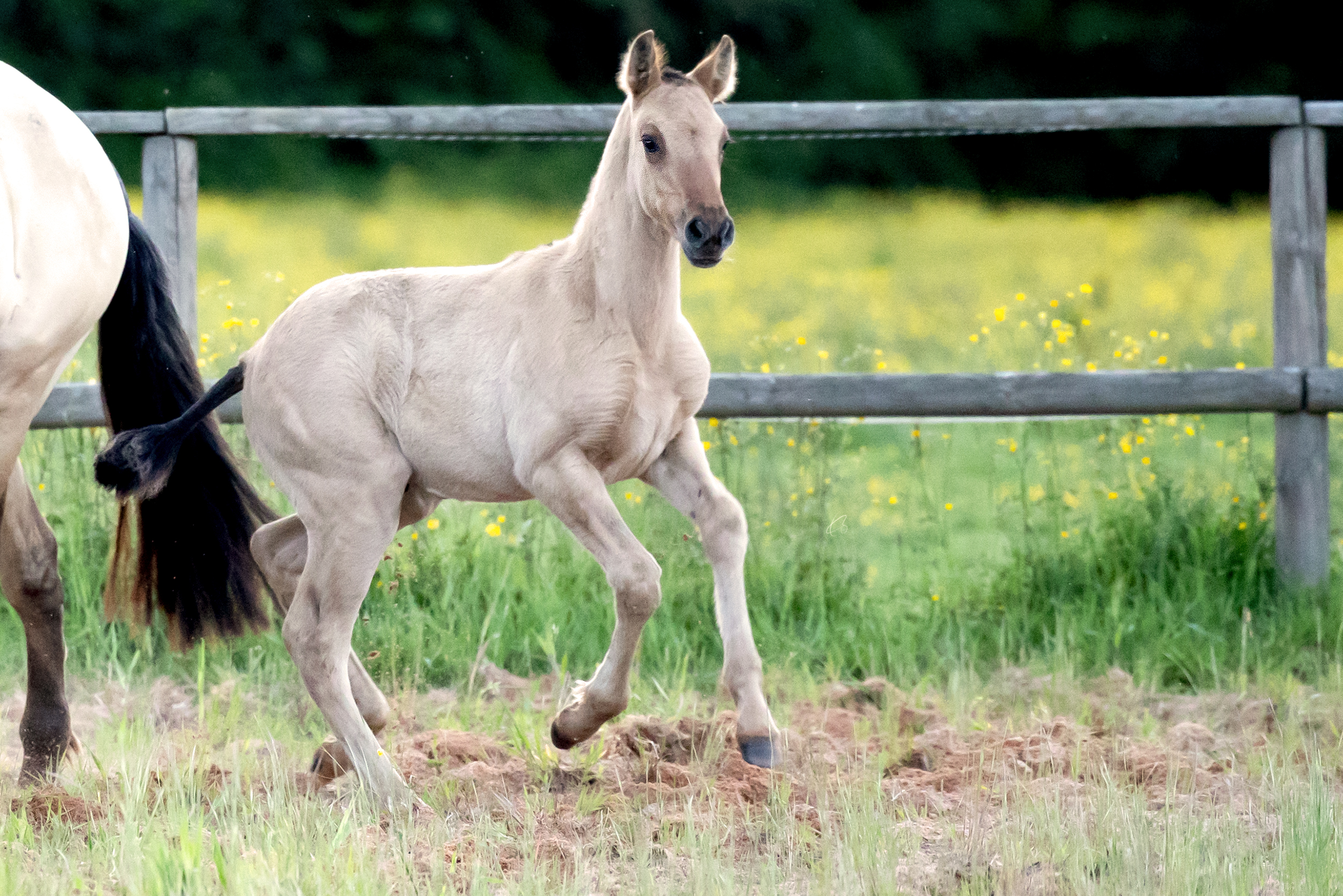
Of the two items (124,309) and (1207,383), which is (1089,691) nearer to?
(1207,383)

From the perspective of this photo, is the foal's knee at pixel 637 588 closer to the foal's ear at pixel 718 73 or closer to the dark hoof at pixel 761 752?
the dark hoof at pixel 761 752

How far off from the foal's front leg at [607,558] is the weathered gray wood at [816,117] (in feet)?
5.36

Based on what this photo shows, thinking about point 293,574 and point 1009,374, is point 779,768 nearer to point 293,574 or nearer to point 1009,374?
point 293,574

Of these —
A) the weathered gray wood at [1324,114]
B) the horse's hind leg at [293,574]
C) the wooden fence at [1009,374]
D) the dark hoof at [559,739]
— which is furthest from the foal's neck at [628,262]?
the weathered gray wood at [1324,114]

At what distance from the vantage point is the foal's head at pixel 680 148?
2.82 metres

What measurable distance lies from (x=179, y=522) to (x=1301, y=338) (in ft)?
10.7

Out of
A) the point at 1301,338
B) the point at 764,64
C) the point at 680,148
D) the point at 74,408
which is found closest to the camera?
the point at 680,148

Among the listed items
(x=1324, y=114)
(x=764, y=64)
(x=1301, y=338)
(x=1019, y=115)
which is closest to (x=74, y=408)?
(x=1019, y=115)

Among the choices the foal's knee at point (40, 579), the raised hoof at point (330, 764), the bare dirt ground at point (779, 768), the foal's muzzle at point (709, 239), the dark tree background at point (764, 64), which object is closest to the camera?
the bare dirt ground at point (779, 768)

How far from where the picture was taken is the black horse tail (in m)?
3.56

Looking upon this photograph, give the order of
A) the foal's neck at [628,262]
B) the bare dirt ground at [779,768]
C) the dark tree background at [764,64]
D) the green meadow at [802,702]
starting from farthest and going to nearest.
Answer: the dark tree background at [764,64] → the foal's neck at [628,262] → the bare dirt ground at [779,768] → the green meadow at [802,702]

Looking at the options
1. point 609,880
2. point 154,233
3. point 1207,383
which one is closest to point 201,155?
point 154,233

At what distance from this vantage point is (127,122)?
13.9 ft

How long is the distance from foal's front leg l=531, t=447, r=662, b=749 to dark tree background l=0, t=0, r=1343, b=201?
497 inches
